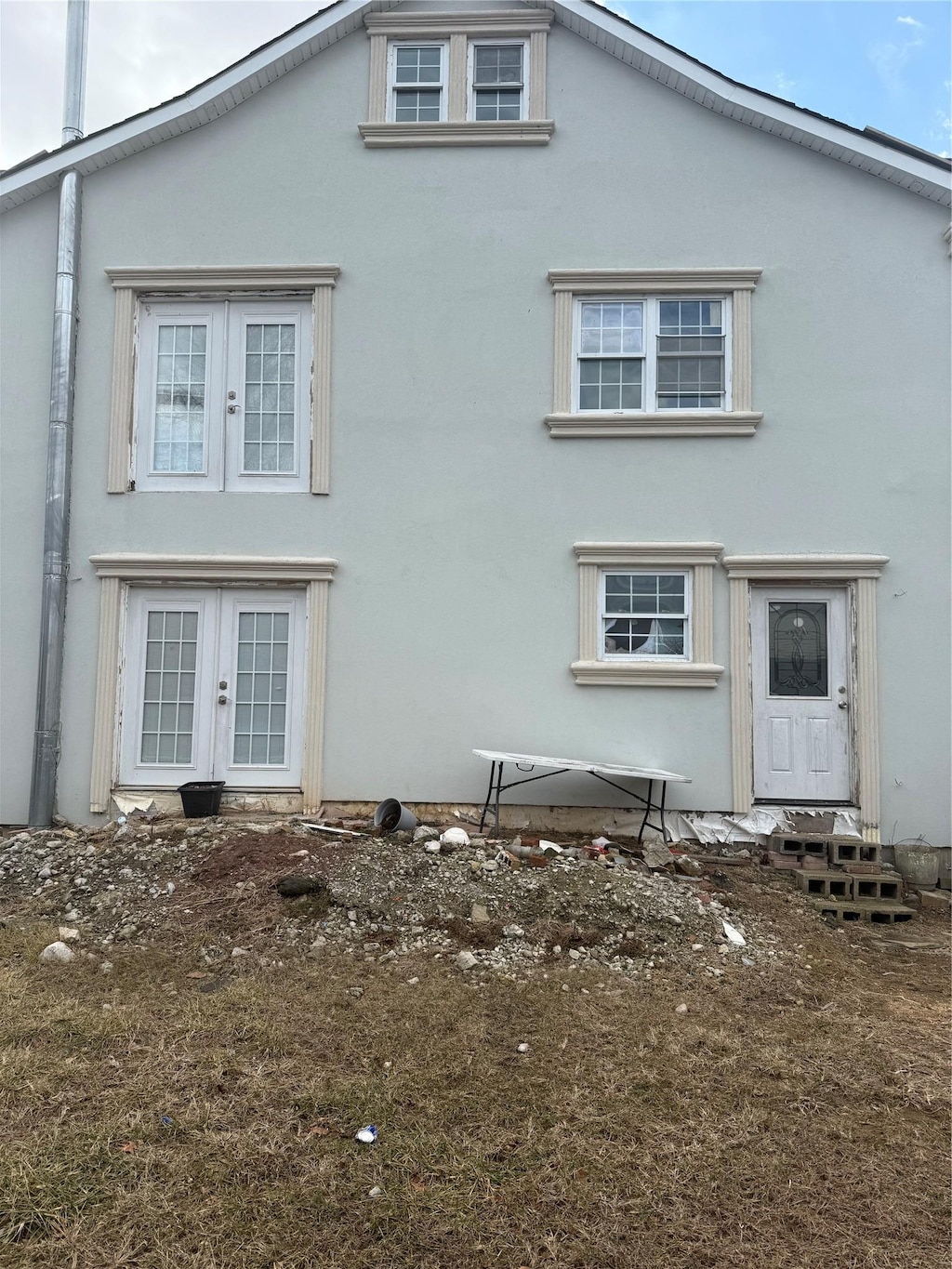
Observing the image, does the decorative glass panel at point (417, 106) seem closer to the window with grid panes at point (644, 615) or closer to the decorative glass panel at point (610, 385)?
the decorative glass panel at point (610, 385)

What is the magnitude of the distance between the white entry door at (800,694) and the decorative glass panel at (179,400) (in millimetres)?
6065

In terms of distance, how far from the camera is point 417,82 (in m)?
8.00

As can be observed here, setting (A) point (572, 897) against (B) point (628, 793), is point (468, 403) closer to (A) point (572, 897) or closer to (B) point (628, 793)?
(B) point (628, 793)

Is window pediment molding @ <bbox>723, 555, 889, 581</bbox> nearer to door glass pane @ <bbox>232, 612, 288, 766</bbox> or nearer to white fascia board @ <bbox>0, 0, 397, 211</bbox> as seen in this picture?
door glass pane @ <bbox>232, 612, 288, 766</bbox>

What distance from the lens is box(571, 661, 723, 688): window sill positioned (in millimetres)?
7352

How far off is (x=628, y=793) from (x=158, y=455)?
19.8 ft

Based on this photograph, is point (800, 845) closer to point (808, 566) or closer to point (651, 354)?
point (808, 566)

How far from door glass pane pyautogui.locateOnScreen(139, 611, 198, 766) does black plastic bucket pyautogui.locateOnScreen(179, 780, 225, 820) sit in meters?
0.49

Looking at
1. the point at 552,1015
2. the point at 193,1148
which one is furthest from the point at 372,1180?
the point at 552,1015

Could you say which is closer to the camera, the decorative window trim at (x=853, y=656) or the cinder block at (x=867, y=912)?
the cinder block at (x=867, y=912)

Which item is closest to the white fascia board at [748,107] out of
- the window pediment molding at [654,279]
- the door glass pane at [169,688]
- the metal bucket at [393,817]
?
the window pediment molding at [654,279]

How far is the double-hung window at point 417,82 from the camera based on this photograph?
7.97 metres

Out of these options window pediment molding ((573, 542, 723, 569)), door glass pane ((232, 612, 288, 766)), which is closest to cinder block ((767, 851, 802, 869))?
window pediment molding ((573, 542, 723, 569))

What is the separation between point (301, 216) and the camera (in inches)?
311
